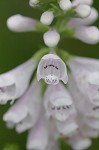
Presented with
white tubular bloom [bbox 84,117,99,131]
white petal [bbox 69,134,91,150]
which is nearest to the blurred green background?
white petal [bbox 69,134,91,150]

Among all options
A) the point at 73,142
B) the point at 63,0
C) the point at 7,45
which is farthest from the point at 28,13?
the point at 63,0

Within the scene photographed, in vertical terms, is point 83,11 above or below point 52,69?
above

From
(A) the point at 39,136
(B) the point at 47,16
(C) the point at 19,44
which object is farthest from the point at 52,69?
(C) the point at 19,44

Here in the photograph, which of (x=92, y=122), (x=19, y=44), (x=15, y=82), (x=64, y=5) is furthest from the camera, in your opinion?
(x=19, y=44)

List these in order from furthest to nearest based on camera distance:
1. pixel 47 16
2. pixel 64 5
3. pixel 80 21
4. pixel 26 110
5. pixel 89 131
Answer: pixel 89 131 → pixel 80 21 → pixel 26 110 → pixel 47 16 → pixel 64 5

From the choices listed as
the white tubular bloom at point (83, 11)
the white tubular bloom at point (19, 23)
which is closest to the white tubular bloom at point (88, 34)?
the white tubular bloom at point (83, 11)

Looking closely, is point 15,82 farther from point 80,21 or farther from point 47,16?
point 80,21

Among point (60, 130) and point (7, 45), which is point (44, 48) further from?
point (7, 45)
